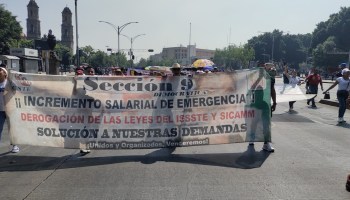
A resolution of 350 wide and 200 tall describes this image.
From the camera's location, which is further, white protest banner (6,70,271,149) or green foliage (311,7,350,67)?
green foliage (311,7,350,67)

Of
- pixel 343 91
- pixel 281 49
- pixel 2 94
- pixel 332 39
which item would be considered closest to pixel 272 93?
pixel 343 91

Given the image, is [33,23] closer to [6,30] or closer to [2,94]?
[6,30]

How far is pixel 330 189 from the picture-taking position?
18.7 feet

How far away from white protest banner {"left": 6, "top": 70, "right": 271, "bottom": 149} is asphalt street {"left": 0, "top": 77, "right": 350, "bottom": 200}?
34cm

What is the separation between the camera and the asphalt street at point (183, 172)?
5.54m

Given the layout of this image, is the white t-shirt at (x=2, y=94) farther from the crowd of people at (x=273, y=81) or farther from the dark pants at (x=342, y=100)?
the dark pants at (x=342, y=100)

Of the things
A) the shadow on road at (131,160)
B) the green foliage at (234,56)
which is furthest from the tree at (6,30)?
the green foliage at (234,56)

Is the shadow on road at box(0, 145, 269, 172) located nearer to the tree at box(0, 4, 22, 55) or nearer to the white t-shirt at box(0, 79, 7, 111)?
the white t-shirt at box(0, 79, 7, 111)

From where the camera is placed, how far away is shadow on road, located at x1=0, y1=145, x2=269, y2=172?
707 cm

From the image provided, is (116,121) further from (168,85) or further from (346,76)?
(346,76)

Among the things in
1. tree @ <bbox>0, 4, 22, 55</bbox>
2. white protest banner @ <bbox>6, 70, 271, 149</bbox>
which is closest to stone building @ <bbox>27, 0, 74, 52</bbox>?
tree @ <bbox>0, 4, 22, 55</bbox>

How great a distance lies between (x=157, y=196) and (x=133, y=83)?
301 centimetres

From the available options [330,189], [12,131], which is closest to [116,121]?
[12,131]

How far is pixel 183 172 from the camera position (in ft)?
21.6
